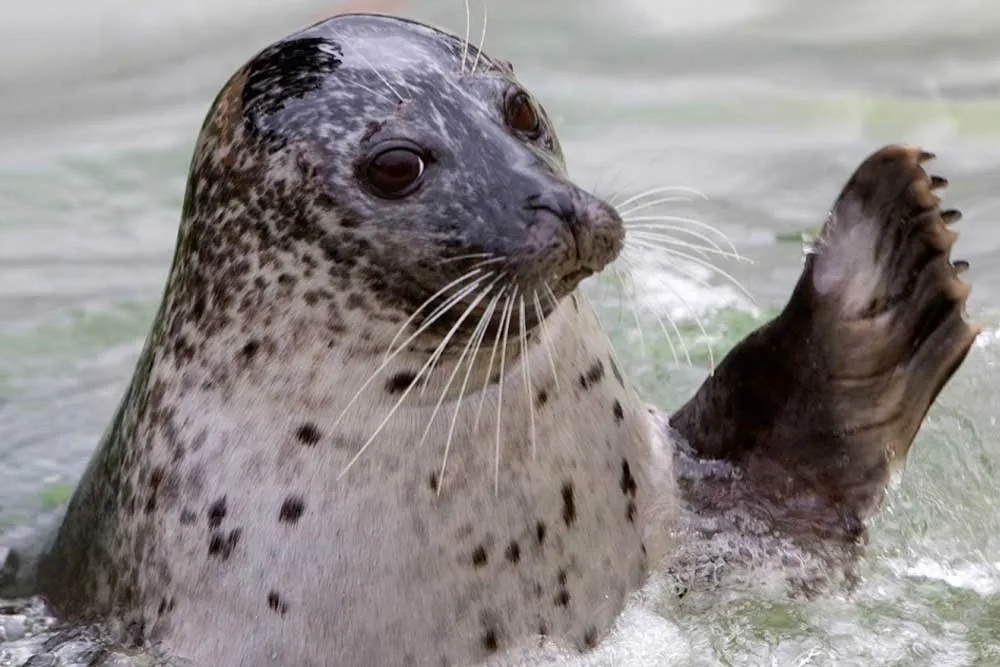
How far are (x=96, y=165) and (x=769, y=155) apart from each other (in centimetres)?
226

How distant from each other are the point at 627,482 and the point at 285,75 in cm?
91

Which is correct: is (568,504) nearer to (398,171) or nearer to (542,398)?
(542,398)

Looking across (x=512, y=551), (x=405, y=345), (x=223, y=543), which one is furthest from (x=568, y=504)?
(x=223, y=543)

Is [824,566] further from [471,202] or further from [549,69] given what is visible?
[549,69]

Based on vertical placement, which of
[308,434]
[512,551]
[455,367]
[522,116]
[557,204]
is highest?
[522,116]

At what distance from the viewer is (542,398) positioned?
10.9ft

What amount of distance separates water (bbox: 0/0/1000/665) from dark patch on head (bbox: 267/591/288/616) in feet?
1.93

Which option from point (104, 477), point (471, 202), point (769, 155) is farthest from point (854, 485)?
point (769, 155)

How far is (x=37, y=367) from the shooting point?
5.27 meters

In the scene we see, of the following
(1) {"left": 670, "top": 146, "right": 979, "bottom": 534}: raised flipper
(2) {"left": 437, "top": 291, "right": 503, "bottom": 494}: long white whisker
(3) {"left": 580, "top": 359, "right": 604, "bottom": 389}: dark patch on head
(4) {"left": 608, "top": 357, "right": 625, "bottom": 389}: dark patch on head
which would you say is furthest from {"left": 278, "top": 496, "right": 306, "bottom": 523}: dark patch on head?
(1) {"left": 670, "top": 146, "right": 979, "bottom": 534}: raised flipper

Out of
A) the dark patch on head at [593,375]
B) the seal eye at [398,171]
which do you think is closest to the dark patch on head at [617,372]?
the dark patch on head at [593,375]

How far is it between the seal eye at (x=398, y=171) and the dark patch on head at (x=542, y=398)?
43 centimetres

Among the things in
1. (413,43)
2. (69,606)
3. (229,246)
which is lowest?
(69,606)

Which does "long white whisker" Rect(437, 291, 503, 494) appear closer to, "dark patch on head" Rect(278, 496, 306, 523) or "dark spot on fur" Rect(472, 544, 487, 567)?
"dark spot on fur" Rect(472, 544, 487, 567)
